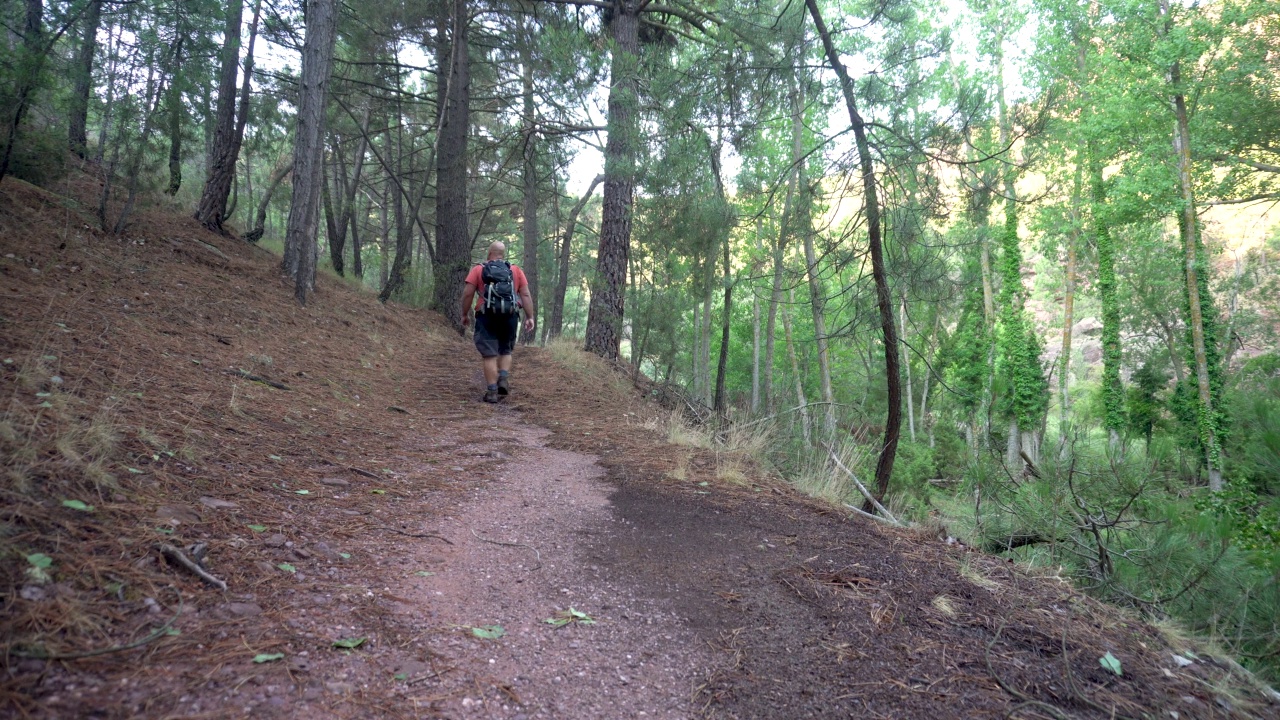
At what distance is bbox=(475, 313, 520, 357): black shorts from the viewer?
7344mm

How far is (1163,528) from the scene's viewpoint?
4902 mm

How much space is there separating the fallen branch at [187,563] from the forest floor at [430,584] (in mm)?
35

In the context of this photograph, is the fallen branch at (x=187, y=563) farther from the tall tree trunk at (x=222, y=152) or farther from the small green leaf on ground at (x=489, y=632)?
the tall tree trunk at (x=222, y=152)

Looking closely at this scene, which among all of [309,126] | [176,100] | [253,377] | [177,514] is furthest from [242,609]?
[176,100]

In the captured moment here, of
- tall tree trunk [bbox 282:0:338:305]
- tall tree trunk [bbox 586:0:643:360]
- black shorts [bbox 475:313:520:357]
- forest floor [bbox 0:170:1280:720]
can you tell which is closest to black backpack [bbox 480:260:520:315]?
black shorts [bbox 475:313:520:357]

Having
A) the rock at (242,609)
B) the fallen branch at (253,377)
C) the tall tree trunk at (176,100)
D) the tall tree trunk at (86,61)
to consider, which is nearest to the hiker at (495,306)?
the fallen branch at (253,377)

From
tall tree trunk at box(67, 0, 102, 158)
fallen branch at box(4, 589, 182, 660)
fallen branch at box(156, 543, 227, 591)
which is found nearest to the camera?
fallen branch at box(4, 589, 182, 660)

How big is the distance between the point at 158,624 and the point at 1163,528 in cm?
636

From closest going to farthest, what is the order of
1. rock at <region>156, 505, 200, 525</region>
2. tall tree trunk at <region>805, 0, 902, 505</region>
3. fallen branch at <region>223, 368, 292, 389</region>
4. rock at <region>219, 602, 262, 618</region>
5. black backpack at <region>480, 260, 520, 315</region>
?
rock at <region>219, 602, 262, 618</region>, rock at <region>156, 505, 200, 525</region>, fallen branch at <region>223, 368, 292, 389</region>, tall tree trunk at <region>805, 0, 902, 505</region>, black backpack at <region>480, 260, 520, 315</region>

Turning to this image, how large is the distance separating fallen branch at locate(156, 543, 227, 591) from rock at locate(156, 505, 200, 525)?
0.86 feet

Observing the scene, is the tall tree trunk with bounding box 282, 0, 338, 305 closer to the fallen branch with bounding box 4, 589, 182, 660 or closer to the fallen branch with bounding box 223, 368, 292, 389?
the fallen branch with bounding box 223, 368, 292, 389

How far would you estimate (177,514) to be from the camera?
2570 millimetres

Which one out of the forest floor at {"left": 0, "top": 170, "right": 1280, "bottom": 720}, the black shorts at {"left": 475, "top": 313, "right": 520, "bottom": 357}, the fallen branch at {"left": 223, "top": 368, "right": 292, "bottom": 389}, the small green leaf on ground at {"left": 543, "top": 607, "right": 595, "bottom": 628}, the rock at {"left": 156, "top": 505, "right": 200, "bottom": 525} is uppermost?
the black shorts at {"left": 475, "top": 313, "right": 520, "bottom": 357}

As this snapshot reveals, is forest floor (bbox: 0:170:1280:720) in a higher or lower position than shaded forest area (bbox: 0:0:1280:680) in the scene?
lower
